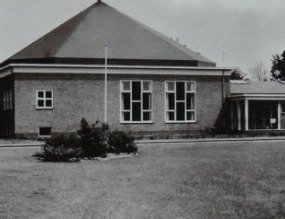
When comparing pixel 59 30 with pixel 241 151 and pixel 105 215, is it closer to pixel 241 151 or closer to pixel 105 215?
pixel 241 151

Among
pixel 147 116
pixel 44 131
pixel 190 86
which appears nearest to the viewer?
pixel 44 131

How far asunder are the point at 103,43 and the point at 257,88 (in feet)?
42.8

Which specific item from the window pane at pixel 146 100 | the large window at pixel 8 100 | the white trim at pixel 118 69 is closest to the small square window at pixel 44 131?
the large window at pixel 8 100

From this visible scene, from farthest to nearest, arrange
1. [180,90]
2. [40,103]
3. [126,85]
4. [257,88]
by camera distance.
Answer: [257,88] → [180,90] → [126,85] → [40,103]

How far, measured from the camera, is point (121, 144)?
85.4ft

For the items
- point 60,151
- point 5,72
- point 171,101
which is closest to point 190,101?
point 171,101

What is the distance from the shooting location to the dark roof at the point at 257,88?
47706 mm

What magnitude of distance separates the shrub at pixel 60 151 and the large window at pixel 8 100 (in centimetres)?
1807

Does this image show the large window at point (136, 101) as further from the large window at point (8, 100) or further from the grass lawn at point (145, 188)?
the grass lawn at point (145, 188)

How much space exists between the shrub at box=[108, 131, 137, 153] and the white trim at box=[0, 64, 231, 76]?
15.3 m

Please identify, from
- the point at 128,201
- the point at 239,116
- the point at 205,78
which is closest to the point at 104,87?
the point at 205,78

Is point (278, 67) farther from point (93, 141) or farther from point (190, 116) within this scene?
point (93, 141)

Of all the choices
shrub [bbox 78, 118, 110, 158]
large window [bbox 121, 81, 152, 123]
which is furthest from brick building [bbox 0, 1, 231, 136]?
shrub [bbox 78, 118, 110, 158]

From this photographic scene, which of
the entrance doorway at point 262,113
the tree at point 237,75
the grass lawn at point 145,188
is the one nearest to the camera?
the grass lawn at point 145,188
